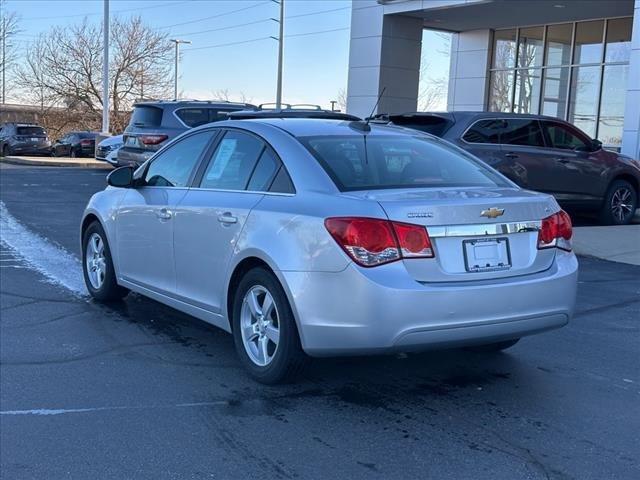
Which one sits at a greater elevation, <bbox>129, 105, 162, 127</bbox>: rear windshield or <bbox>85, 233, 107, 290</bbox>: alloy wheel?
<bbox>129, 105, 162, 127</bbox>: rear windshield

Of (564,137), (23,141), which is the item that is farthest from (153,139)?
(23,141)

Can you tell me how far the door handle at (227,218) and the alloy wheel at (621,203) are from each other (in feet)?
30.8

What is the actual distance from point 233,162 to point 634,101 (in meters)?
12.3

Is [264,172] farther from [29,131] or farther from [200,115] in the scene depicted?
[29,131]

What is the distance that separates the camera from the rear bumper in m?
4.03

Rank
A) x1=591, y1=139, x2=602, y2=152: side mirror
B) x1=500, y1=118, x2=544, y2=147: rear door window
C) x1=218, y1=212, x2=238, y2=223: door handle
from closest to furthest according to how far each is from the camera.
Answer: x1=218, y1=212, x2=238, y2=223: door handle, x1=500, y1=118, x2=544, y2=147: rear door window, x1=591, y1=139, x2=602, y2=152: side mirror

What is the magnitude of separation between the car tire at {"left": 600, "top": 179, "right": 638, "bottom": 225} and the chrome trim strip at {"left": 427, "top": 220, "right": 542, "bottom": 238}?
8748mm

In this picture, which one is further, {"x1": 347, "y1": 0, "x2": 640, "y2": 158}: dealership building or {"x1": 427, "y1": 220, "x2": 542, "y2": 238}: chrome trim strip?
{"x1": 347, "y1": 0, "x2": 640, "y2": 158}: dealership building

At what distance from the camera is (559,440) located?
398 cm

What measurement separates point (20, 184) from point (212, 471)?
16.5m

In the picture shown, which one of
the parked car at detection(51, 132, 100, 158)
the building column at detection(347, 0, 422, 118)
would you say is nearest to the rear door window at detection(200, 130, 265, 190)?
the building column at detection(347, 0, 422, 118)

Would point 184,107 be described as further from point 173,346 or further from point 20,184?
point 173,346

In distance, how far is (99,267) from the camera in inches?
268

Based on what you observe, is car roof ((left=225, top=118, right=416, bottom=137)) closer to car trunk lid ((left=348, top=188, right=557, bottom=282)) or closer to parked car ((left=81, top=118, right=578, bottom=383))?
parked car ((left=81, top=118, right=578, bottom=383))
